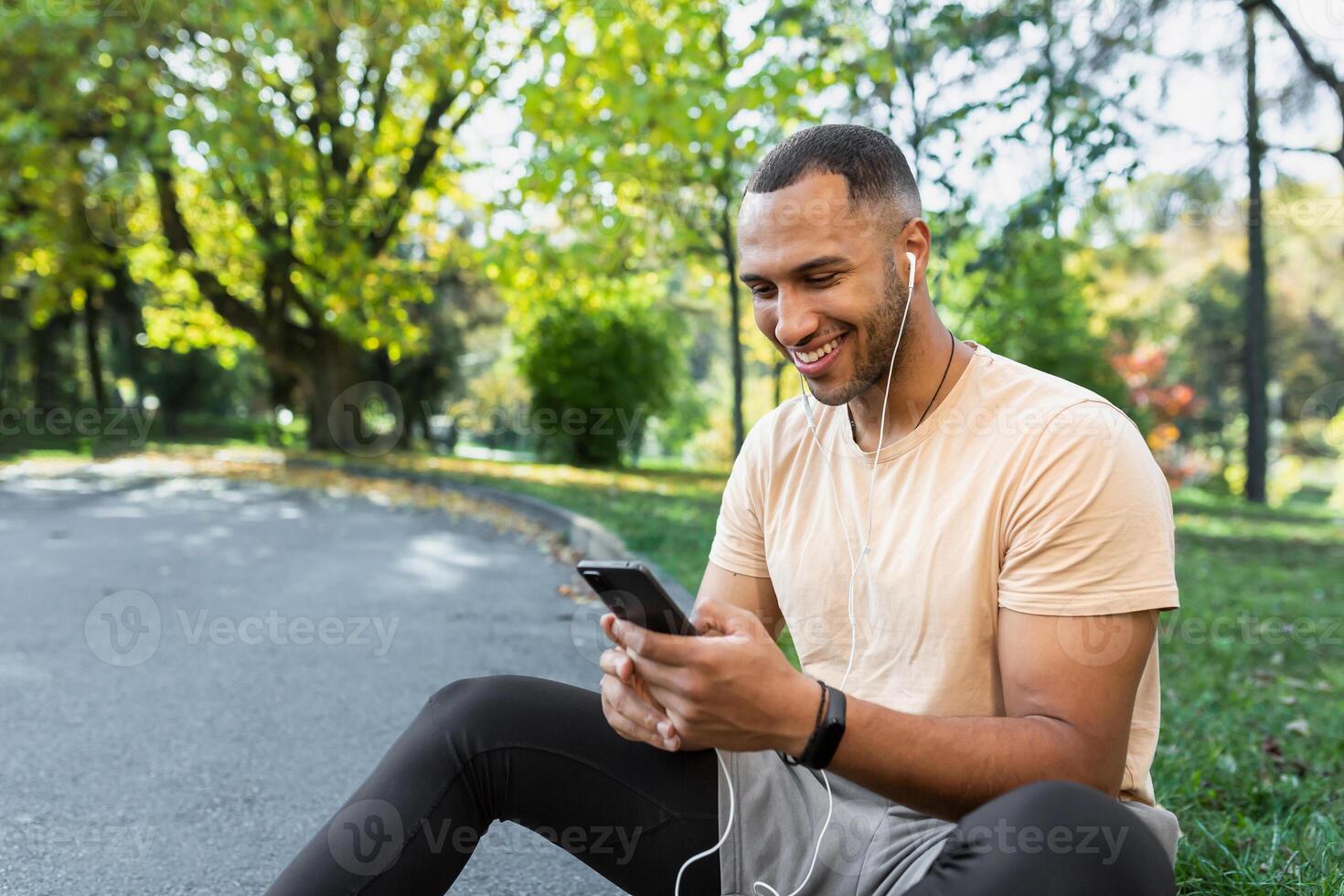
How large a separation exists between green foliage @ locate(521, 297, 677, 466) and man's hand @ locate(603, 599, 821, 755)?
18061mm

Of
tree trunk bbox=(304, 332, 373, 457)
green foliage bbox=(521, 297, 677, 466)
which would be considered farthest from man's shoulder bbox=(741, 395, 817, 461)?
tree trunk bbox=(304, 332, 373, 457)

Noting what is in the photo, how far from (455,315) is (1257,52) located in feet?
71.8

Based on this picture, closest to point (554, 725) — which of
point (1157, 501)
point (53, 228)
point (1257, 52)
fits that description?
point (1157, 501)

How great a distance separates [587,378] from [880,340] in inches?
715

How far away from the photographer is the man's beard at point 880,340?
2146 millimetres

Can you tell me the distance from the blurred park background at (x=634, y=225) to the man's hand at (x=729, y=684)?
60.6 inches

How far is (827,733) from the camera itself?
163 centimetres

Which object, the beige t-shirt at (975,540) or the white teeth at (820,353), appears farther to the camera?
the white teeth at (820,353)

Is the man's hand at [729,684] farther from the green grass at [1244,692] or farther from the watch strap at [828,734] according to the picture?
the green grass at [1244,692]

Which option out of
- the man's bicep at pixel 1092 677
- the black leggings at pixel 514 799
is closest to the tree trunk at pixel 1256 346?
the man's bicep at pixel 1092 677

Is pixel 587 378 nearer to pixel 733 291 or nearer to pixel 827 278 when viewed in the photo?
pixel 733 291

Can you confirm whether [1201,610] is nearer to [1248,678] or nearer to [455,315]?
[1248,678]

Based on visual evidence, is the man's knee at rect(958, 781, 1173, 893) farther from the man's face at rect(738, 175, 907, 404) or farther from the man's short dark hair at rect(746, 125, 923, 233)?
the man's short dark hair at rect(746, 125, 923, 233)

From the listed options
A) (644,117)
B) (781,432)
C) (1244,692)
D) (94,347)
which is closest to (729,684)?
(781,432)
